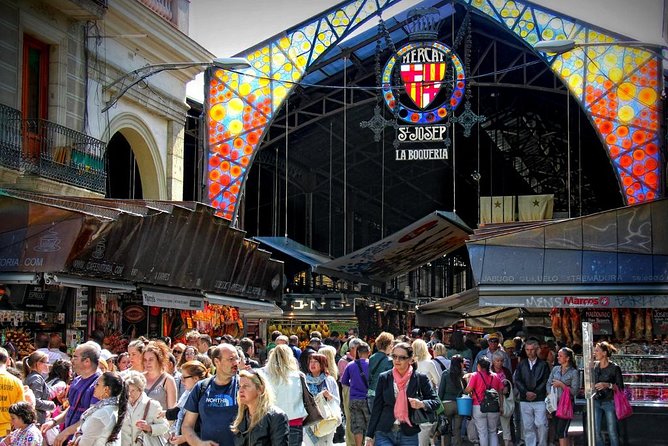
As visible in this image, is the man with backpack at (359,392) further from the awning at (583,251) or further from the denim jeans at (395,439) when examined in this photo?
the awning at (583,251)

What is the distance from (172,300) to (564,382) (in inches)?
301

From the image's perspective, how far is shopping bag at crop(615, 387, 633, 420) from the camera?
1533 cm

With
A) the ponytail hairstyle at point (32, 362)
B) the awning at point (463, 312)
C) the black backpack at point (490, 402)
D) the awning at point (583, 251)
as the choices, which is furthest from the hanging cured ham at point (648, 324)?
the ponytail hairstyle at point (32, 362)

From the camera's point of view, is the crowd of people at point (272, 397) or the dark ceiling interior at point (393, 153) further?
the dark ceiling interior at point (393, 153)

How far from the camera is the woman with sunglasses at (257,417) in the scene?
8078 mm

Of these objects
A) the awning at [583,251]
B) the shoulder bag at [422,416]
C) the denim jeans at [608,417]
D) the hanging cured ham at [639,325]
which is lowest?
the denim jeans at [608,417]

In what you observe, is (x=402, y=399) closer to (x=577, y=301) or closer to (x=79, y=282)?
(x=79, y=282)

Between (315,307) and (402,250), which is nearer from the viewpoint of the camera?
(315,307)

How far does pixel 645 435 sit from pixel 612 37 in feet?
42.6

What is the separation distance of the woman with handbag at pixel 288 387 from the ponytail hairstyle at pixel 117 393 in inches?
88.0

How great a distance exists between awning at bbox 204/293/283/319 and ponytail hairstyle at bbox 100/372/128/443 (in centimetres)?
1364

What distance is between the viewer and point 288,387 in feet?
36.4

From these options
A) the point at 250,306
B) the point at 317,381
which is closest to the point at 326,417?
the point at 317,381

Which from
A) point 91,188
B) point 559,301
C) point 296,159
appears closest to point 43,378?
point 91,188
